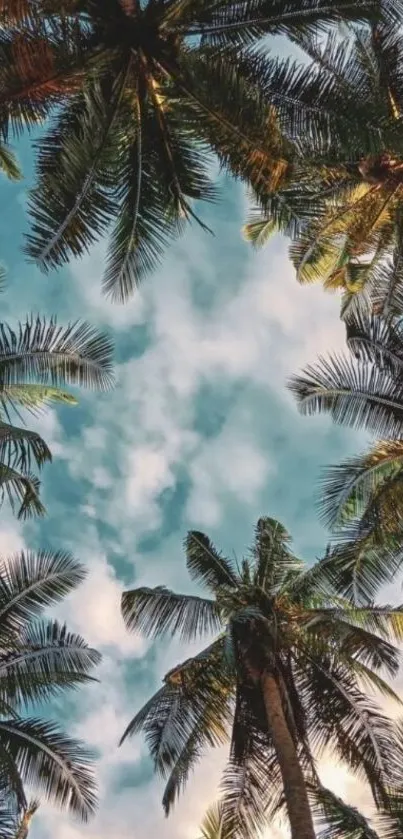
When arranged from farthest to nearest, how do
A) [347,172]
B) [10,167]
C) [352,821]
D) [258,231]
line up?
[258,231] → [10,167] → [347,172] → [352,821]

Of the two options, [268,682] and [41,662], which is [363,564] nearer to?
[268,682]

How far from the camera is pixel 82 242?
977 cm

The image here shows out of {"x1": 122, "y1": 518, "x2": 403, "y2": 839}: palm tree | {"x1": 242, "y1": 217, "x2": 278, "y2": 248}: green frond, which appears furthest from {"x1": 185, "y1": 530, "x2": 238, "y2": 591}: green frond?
{"x1": 242, "y1": 217, "x2": 278, "y2": 248}: green frond

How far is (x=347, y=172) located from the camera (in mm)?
13172

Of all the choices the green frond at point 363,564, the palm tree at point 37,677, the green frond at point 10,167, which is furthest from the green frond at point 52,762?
the green frond at point 10,167

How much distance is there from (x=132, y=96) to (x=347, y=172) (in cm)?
473

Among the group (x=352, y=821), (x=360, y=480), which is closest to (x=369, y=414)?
(x=360, y=480)

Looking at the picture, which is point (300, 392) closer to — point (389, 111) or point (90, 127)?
point (389, 111)

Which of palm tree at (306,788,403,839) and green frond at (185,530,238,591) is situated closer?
palm tree at (306,788,403,839)

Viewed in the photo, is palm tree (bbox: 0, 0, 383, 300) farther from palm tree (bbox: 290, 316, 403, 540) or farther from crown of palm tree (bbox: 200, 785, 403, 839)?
crown of palm tree (bbox: 200, 785, 403, 839)

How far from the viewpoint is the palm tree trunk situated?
9.47 m

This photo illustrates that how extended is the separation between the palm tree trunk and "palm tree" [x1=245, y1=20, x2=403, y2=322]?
6.47 m

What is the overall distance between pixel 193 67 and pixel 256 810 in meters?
10.7

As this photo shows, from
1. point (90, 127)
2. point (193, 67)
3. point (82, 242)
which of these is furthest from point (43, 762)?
point (193, 67)
